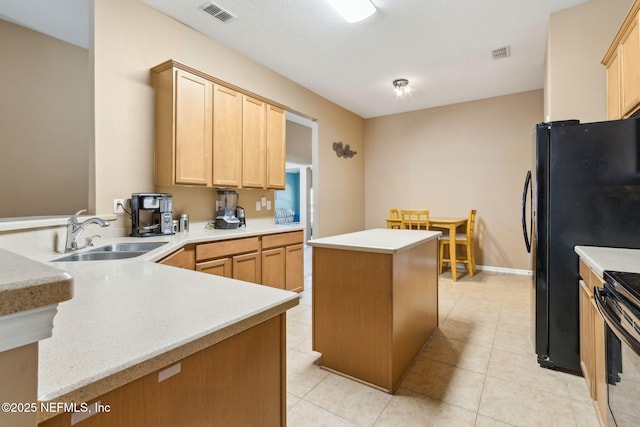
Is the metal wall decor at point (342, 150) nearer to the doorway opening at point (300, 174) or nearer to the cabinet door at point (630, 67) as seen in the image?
the doorway opening at point (300, 174)

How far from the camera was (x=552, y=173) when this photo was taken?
1.96m

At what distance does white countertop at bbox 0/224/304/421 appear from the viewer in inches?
19.9

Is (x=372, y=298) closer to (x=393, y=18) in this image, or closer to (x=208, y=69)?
(x=393, y=18)

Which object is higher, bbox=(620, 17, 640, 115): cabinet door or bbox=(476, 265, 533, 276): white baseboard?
bbox=(620, 17, 640, 115): cabinet door

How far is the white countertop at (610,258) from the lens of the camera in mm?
1352

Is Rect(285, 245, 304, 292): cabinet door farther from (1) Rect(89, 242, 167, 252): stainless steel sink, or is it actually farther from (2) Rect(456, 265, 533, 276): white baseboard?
(2) Rect(456, 265, 533, 276): white baseboard

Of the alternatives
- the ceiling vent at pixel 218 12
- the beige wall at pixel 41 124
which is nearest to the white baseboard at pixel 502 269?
the ceiling vent at pixel 218 12

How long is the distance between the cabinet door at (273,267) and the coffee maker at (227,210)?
487 mm

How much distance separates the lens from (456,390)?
182 centimetres

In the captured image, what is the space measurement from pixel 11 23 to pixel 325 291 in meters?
3.70

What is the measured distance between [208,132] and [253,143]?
21.8 inches

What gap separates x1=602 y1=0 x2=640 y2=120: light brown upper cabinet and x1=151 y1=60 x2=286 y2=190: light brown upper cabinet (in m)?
2.97

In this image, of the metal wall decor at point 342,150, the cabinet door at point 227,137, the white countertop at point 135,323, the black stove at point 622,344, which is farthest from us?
the metal wall decor at point 342,150

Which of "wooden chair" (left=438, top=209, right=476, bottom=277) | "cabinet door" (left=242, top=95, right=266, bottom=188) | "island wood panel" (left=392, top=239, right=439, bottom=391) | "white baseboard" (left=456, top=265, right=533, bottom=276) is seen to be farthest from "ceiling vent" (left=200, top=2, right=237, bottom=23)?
"white baseboard" (left=456, top=265, right=533, bottom=276)
